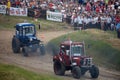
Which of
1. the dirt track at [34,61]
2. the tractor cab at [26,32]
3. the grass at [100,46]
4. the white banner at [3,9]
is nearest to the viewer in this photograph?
the dirt track at [34,61]

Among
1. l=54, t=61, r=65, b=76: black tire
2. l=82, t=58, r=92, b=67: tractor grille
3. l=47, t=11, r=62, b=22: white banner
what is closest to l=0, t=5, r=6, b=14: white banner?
l=47, t=11, r=62, b=22: white banner

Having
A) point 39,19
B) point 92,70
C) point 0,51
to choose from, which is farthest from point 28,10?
point 92,70

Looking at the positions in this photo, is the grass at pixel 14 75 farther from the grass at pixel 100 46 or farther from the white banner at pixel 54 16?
the white banner at pixel 54 16

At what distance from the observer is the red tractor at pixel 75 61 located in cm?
2392

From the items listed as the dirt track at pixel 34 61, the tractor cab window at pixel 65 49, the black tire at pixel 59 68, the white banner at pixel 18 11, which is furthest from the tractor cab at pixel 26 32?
the white banner at pixel 18 11

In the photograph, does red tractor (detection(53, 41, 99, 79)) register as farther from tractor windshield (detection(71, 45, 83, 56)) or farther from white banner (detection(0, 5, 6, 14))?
white banner (detection(0, 5, 6, 14))

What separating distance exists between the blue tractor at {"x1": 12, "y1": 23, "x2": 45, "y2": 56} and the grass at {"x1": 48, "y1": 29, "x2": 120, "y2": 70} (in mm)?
1551

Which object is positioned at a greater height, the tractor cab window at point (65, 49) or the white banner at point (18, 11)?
the tractor cab window at point (65, 49)

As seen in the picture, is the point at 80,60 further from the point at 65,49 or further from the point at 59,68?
the point at 59,68

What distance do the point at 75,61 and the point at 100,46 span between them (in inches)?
240

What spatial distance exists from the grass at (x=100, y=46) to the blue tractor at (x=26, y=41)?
61.1 inches

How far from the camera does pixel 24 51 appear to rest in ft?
103

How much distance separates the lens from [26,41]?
31.9 m

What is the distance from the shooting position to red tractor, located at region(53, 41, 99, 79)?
2392cm
